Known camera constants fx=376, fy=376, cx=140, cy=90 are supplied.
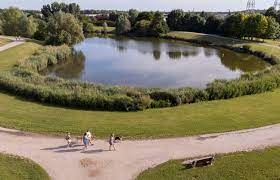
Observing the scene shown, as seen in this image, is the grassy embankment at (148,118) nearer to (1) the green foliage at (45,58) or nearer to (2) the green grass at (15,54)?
(1) the green foliage at (45,58)

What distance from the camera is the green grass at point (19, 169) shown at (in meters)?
19.3

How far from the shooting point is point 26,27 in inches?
3423

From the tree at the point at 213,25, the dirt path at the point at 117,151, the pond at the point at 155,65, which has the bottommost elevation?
the pond at the point at 155,65

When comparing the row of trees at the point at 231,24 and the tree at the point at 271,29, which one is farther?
the row of trees at the point at 231,24

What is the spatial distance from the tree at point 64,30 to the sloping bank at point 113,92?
33711 millimetres

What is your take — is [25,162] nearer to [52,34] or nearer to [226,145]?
[226,145]

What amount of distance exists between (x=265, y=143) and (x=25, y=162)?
14.9 meters

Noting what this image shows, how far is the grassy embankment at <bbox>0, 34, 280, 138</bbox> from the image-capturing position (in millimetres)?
26020

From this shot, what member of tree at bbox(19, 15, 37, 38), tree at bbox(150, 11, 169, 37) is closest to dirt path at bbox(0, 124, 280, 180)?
tree at bbox(19, 15, 37, 38)

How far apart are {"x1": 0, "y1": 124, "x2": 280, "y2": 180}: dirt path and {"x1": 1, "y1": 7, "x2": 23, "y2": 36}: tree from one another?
68488 millimetres

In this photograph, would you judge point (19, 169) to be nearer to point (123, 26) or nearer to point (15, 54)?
point (15, 54)

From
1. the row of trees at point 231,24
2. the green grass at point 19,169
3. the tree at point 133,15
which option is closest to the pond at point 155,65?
the row of trees at point 231,24

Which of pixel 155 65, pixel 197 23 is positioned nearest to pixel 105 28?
pixel 197 23

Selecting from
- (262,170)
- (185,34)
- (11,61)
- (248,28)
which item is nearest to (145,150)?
(262,170)
